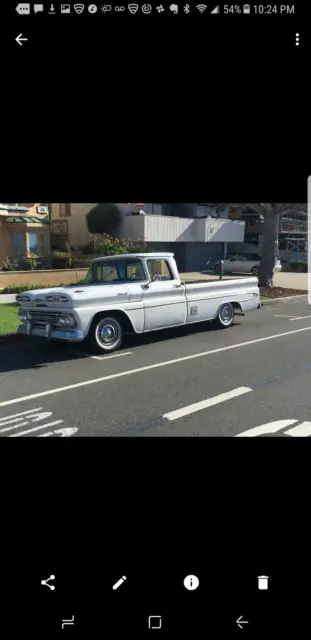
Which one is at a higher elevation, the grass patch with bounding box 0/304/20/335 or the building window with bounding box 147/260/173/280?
the building window with bounding box 147/260/173/280

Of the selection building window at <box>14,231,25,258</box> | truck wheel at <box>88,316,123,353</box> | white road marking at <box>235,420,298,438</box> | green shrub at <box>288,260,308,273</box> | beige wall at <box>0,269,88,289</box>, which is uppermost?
building window at <box>14,231,25,258</box>

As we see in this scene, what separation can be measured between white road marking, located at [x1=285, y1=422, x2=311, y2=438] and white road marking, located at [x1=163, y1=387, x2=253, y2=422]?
100 cm

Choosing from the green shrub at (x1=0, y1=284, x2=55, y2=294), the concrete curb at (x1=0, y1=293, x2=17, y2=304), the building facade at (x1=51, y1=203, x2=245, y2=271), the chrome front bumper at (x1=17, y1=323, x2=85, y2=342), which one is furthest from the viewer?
the building facade at (x1=51, y1=203, x2=245, y2=271)

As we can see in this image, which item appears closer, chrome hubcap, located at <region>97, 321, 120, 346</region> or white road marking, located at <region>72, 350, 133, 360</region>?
white road marking, located at <region>72, 350, 133, 360</region>

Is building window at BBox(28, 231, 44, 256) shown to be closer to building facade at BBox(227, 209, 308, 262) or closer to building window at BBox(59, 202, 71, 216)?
building window at BBox(59, 202, 71, 216)

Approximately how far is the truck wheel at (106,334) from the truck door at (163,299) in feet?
1.84

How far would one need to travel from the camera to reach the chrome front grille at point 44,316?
23.1ft

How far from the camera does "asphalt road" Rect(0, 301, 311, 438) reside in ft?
13.9

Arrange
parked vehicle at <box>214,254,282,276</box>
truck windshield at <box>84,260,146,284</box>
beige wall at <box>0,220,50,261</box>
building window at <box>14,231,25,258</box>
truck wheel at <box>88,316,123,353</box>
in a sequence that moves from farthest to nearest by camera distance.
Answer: parked vehicle at <box>214,254,282,276</box> → building window at <box>14,231,25,258</box> → beige wall at <box>0,220,50,261</box> → truck windshield at <box>84,260,146,284</box> → truck wheel at <box>88,316,123,353</box>

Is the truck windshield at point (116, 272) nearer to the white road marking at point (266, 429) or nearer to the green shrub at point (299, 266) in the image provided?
the white road marking at point (266, 429)
